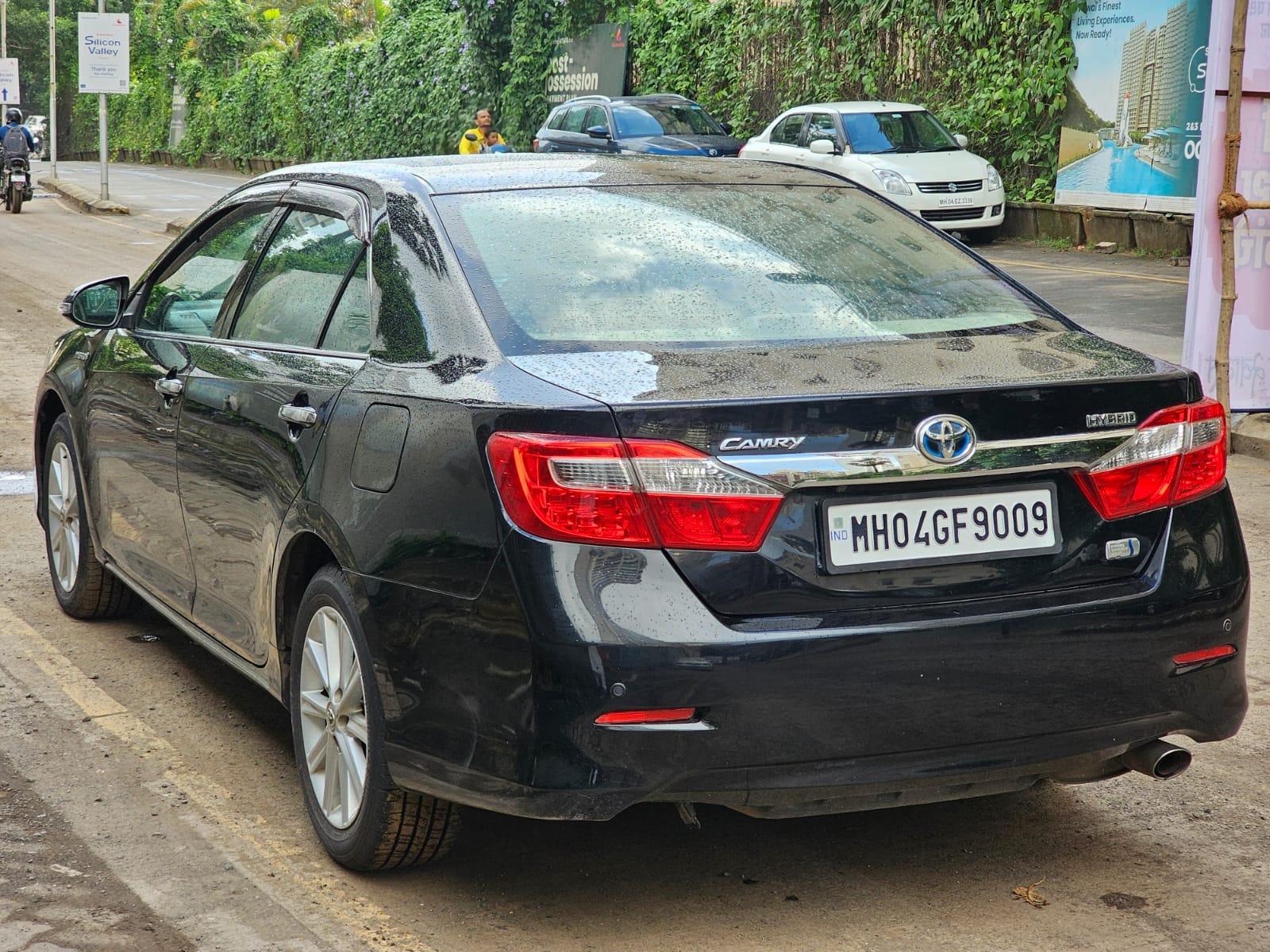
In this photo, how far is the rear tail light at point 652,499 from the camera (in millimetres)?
3051

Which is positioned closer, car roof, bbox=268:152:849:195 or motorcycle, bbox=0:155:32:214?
car roof, bbox=268:152:849:195

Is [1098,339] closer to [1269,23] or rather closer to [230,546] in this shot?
[230,546]

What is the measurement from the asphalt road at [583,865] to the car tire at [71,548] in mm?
711

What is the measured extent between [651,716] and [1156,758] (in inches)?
46.6

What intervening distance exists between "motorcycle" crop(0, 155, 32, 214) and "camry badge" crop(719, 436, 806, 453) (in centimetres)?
3093

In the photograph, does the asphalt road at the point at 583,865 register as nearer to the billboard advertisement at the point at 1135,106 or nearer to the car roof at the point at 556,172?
the car roof at the point at 556,172

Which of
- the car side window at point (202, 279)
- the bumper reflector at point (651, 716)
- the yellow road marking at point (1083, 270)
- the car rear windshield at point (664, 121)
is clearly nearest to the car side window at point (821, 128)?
the yellow road marking at point (1083, 270)

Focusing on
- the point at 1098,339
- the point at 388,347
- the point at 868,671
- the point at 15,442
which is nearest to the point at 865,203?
the point at 1098,339

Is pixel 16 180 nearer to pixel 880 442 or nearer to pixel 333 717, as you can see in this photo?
pixel 333 717

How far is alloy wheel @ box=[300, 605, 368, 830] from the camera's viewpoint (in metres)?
3.62

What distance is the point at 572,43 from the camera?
3241 cm

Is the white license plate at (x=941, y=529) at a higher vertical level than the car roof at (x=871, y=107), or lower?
lower

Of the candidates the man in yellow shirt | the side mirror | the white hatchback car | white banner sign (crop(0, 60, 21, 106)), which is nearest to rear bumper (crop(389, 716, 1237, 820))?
the side mirror

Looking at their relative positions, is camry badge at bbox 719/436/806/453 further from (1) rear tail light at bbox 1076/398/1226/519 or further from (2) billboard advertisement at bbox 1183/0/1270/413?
(2) billboard advertisement at bbox 1183/0/1270/413
